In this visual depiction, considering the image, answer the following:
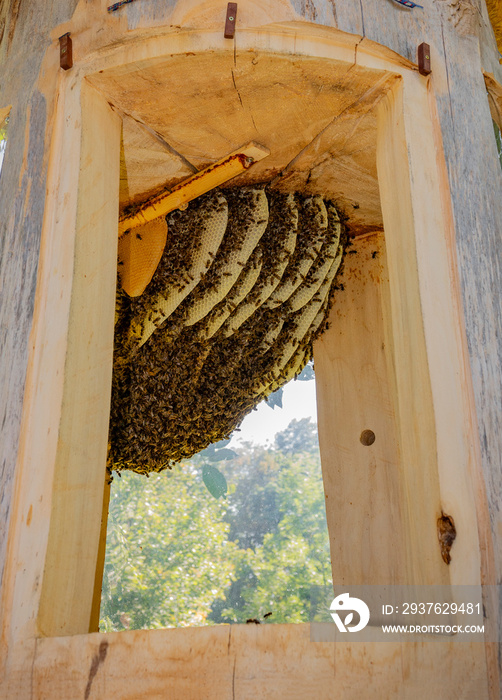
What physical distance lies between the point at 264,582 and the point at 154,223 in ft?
71.9

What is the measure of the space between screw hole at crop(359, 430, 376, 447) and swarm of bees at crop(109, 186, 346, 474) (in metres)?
0.58

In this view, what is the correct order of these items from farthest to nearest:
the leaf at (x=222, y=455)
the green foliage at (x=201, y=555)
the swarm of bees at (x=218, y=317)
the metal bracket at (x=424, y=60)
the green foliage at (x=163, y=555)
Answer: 1. the green foliage at (x=201, y=555)
2. the green foliage at (x=163, y=555)
3. the leaf at (x=222, y=455)
4. the swarm of bees at (x=218, y=317)
5. the metal bracket at (x=424, y=60)

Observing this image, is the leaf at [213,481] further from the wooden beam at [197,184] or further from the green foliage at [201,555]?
the wooden beam at [197,184]

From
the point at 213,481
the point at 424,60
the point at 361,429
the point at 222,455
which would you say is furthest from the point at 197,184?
the point at 222,455

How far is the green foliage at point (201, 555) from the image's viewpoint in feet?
72.8

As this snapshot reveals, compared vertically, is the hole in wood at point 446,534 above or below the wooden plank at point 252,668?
above

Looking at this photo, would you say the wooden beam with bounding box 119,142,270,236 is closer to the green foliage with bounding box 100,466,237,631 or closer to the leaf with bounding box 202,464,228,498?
the leaf with bounding box 202,464,228,498

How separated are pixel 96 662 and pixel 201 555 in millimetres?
21556

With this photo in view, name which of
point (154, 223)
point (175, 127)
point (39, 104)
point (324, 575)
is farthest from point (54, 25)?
point (324, 575)

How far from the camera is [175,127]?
3379 millimetres

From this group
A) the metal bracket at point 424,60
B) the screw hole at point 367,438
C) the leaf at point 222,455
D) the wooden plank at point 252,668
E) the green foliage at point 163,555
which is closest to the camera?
the wooden plank at point 252,668

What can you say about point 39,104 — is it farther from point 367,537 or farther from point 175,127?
point 367,537

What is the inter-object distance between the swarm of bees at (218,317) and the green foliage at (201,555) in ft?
55.6

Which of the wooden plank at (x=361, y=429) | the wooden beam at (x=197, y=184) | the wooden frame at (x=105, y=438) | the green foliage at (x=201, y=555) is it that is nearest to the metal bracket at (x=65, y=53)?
the wooden frame at (x=105, y=438)
